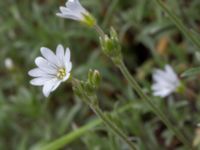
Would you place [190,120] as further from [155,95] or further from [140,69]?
[140,69]

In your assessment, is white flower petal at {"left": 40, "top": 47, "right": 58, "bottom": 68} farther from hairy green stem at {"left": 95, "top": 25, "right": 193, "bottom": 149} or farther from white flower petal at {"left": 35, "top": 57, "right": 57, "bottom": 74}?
hairy green stem at {"left": 95, "top": 25, "right": 193, "bottom": 149}

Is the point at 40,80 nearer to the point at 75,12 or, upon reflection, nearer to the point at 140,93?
the point at 75,12

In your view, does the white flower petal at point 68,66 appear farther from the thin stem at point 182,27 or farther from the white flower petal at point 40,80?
the thin stem at point 182,27

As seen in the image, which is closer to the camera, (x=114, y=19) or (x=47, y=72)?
(x=47, y=72)

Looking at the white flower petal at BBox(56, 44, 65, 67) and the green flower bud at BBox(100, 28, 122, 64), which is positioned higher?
the white flower petal at BBox(56, 44, 65, 67)

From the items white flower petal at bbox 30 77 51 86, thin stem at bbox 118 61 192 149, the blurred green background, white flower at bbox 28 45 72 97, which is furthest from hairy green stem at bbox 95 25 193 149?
the blurred green background

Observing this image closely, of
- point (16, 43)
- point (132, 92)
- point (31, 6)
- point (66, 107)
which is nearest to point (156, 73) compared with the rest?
point (132, 92)

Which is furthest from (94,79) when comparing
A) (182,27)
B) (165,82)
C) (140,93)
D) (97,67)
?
(97,67)
